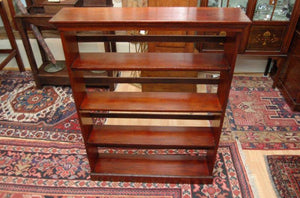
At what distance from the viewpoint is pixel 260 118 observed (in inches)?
109

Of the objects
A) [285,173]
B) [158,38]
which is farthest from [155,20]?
[285,173]

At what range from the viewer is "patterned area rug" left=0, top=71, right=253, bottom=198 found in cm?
208

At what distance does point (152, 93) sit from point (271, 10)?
5.93 feet

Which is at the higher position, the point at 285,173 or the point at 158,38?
the point at 158,38

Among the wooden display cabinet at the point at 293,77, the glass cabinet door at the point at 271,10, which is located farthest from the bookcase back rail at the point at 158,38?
→ the wooden display cabinet at the point at 293,77

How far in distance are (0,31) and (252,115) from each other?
3.45 meters

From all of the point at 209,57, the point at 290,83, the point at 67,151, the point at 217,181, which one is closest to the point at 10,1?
the point at 67,151

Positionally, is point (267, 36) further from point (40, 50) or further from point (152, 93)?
point (40, 50)

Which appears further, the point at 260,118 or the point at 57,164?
the point at 260,118

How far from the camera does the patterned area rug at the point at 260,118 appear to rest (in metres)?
2.51

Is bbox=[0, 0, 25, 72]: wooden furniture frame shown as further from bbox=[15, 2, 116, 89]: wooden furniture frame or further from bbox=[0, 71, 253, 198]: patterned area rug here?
bbox=[0, 71, 253, 198]: patterned area rug

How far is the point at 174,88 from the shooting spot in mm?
2998

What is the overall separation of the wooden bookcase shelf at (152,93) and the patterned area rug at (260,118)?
0.54 meters

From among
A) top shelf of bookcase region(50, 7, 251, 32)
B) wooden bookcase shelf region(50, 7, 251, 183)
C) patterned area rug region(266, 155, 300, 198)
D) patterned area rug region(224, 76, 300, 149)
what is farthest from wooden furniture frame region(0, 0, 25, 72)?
patterned area rug region(266, 155, 300, 198)
